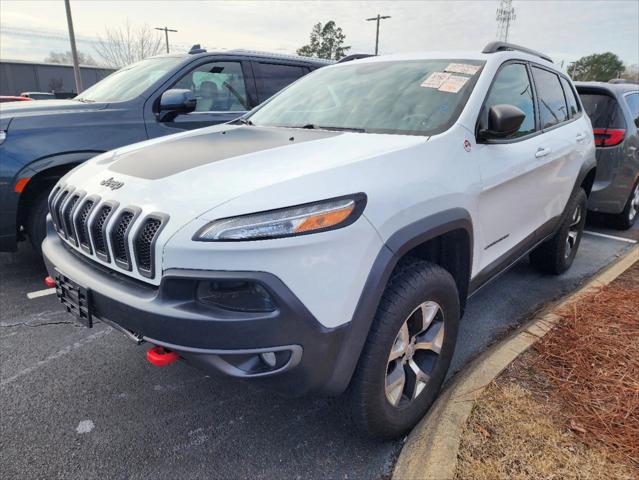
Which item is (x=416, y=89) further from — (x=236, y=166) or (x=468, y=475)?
(x=468, y=475)

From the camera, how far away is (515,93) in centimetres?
310

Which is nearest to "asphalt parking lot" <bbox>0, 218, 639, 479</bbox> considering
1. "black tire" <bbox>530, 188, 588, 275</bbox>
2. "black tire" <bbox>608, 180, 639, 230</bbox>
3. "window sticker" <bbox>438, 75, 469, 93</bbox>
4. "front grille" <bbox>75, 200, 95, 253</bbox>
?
"front grille" <bbox>75, 200, 95, 253</bbox>

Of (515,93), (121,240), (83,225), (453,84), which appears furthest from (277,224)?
(515,93)

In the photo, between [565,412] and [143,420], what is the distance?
202cm

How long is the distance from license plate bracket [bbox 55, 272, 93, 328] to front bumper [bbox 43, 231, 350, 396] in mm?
262

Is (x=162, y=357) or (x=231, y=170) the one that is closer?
(x=162, y=357)

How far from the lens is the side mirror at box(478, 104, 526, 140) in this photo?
2.39 metres

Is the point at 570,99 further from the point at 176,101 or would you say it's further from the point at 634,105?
the point at 176,101

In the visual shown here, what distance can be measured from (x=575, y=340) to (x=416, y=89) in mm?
1745

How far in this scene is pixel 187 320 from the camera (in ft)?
5.37

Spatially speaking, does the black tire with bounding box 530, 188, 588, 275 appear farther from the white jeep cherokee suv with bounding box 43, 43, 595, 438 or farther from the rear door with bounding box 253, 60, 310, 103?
the rear door with bounding box 253, 60, 310, 103

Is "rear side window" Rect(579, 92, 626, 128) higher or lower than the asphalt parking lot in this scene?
higher

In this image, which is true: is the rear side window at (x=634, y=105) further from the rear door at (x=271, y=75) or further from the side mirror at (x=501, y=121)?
the side mirror at (x=501, y=121)

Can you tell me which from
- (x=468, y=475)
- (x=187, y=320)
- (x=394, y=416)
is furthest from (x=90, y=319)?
(x=468, y=475)
